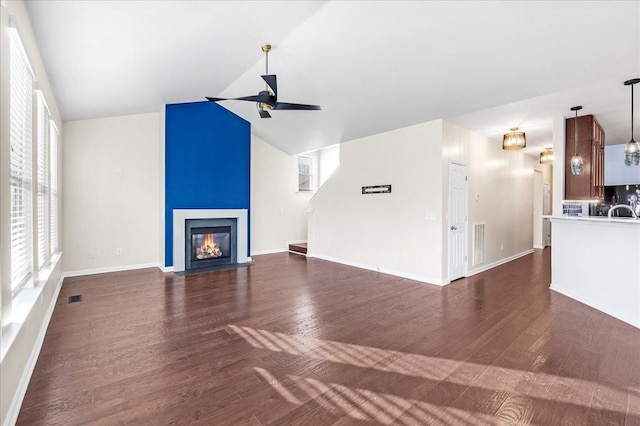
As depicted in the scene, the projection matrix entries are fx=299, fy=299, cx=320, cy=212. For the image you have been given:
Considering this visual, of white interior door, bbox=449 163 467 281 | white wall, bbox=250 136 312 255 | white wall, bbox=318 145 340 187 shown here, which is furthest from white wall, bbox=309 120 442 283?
white wall, bbox=318 145 340 187

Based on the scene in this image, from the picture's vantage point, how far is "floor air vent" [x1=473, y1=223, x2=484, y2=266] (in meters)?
5.68

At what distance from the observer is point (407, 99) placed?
4.36m

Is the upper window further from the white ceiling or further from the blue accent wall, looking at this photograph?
the white ceiling

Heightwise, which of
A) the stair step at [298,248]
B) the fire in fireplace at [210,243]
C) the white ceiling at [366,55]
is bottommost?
the stair step at [298,248]

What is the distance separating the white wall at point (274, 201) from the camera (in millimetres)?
7812

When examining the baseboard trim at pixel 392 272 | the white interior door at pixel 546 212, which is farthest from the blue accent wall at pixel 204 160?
the white interior door at pixel 546 212

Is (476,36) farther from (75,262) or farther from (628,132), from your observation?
(75,262)

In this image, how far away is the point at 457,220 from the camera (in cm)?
525

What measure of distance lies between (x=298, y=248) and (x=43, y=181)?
536cm

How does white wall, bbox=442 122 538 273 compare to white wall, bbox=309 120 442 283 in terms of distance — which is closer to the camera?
white wall, bbox=309 120 442 283

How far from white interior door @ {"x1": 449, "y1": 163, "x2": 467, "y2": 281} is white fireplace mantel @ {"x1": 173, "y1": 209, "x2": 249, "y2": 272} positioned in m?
4.22

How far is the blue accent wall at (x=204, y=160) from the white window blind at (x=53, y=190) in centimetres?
166

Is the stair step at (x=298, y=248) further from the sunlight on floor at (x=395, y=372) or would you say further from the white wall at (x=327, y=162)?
the sunlight on floor at (x=395, y=372)

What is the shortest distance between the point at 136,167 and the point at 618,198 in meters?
Result: 10.2
